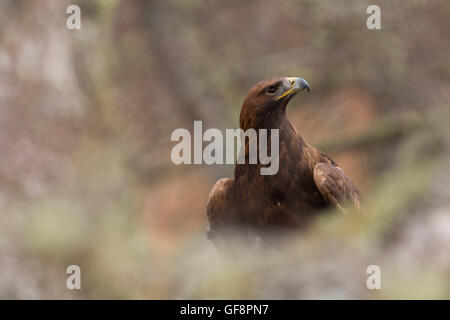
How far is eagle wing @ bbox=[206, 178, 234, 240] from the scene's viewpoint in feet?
7.18

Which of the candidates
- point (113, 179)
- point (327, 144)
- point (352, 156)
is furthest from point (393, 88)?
point (113, 179)

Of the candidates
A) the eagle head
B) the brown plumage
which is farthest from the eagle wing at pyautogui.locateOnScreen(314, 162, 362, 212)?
the eagle head

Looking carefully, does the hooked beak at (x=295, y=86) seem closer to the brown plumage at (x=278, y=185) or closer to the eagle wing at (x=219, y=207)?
the brown plumage at (x=278, y=185)

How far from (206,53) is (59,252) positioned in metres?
6.39

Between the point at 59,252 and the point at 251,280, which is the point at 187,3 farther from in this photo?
the point at 251,280

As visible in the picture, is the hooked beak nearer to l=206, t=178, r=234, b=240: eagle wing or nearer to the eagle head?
the eagle head

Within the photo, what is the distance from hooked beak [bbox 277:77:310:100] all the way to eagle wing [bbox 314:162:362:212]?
38cm

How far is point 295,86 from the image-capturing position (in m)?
1.81

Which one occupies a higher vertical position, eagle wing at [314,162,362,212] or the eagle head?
the eagle head

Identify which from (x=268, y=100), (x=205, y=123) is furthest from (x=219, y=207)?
(x=205, y=123)

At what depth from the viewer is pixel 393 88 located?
7.30 metres

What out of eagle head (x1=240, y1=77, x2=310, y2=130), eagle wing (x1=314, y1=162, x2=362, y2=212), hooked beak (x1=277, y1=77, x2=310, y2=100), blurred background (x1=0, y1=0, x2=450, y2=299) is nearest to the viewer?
hooked beak (x1=277, y1=77, x2=310, y2=100)

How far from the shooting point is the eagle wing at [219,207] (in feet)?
7.18

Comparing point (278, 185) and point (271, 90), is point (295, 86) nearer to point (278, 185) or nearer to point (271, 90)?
point (271, 90)
